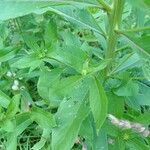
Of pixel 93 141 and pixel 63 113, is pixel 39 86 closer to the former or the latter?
pixel 63 113

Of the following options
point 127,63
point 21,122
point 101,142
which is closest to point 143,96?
point 127,63

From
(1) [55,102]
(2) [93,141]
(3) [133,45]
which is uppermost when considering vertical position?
(3) [133,45]

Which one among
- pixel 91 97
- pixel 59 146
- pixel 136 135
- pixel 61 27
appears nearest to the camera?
pixel 91 97

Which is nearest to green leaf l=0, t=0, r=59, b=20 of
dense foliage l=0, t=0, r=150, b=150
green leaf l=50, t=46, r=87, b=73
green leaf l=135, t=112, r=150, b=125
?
dense foliage l=0, t=0, r=150, b=150

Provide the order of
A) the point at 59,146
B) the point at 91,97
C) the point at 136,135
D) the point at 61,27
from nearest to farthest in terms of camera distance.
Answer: the point at 91,97
the point at 59,146
the point at 136,135
the point at 61,27

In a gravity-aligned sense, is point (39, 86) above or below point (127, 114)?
above

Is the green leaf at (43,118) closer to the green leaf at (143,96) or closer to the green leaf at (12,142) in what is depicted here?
the green leaf at (12,142)

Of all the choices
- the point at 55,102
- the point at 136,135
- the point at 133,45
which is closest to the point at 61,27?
the point at 55,102
